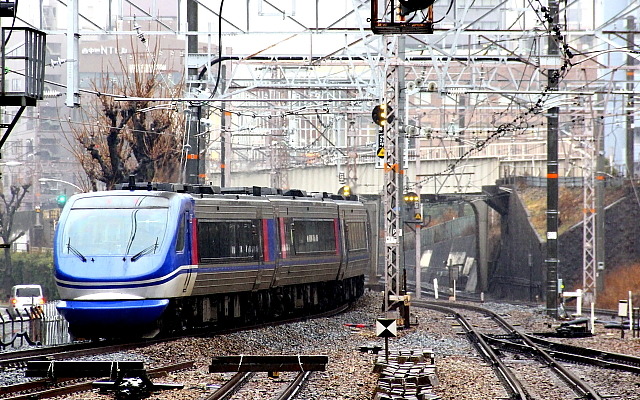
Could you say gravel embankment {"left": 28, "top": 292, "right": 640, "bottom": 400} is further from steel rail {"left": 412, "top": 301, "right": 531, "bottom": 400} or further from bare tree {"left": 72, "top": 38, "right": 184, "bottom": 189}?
bare tree {"left": 72, "top": 38, "right": 184, "bottom": 189}

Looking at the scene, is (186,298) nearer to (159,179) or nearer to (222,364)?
(222,364)

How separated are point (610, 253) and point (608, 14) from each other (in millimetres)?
40006

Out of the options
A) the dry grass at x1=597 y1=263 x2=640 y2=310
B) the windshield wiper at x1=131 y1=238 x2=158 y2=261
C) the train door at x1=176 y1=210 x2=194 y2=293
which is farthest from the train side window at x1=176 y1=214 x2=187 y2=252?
the dry grass at x1=597 y1=263 x2=640 y2=310

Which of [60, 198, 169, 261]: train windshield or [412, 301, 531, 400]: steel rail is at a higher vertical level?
[60, 198, 169, 261]: train windshield

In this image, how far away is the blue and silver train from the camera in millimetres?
19031

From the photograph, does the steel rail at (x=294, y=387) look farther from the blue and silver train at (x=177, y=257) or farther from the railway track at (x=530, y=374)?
the blue and silver train at (x=177, y=257)

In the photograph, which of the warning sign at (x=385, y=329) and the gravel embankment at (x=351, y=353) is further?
the warning sign at (x=385, y=329)

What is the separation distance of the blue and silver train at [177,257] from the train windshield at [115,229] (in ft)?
0.06

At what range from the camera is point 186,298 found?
20844 millimetres

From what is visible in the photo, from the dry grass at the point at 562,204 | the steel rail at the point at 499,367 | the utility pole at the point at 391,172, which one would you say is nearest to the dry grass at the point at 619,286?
the dry grass at the point at 562,204

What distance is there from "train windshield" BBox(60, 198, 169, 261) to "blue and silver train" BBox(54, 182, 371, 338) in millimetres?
18

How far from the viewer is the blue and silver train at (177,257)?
19.0 m

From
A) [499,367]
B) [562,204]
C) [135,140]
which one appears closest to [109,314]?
[499,367]

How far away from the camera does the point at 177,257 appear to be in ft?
65.0
